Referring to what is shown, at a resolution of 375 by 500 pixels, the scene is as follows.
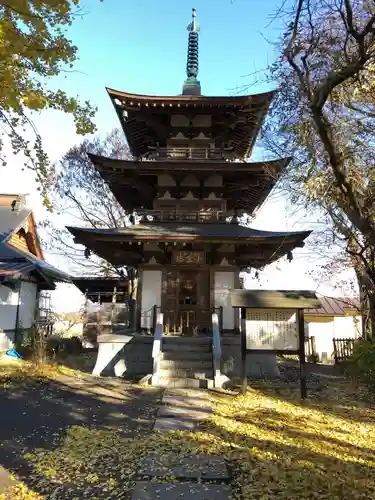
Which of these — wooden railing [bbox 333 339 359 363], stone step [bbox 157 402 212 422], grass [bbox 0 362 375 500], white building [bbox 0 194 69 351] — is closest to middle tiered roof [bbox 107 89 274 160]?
white building [bbox 0 194 69 351]

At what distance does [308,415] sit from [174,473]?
4191 mm

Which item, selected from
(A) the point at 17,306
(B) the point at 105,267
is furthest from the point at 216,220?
(B) the point at 105,267

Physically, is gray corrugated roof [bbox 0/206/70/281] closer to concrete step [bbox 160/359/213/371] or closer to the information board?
concrete step [bbox 160/359/213/371]

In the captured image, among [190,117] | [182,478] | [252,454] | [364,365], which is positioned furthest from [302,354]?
[190,117]

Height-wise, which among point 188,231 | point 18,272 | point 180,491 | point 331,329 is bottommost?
point 180,491

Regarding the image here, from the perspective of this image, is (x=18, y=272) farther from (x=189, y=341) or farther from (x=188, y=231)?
(x=189, y=341)

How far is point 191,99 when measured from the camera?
14656mm

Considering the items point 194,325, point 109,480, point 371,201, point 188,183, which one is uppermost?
point 188,183

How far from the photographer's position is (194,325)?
13984 millimetres

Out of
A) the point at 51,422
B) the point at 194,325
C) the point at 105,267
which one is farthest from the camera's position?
the point at 105,267

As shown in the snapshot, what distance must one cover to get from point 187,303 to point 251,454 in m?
8.67

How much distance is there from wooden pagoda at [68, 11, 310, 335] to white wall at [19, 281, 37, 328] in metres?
8.20

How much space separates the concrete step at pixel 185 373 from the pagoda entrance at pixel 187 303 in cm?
248

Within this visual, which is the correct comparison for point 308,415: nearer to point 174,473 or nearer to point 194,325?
point 174,473
